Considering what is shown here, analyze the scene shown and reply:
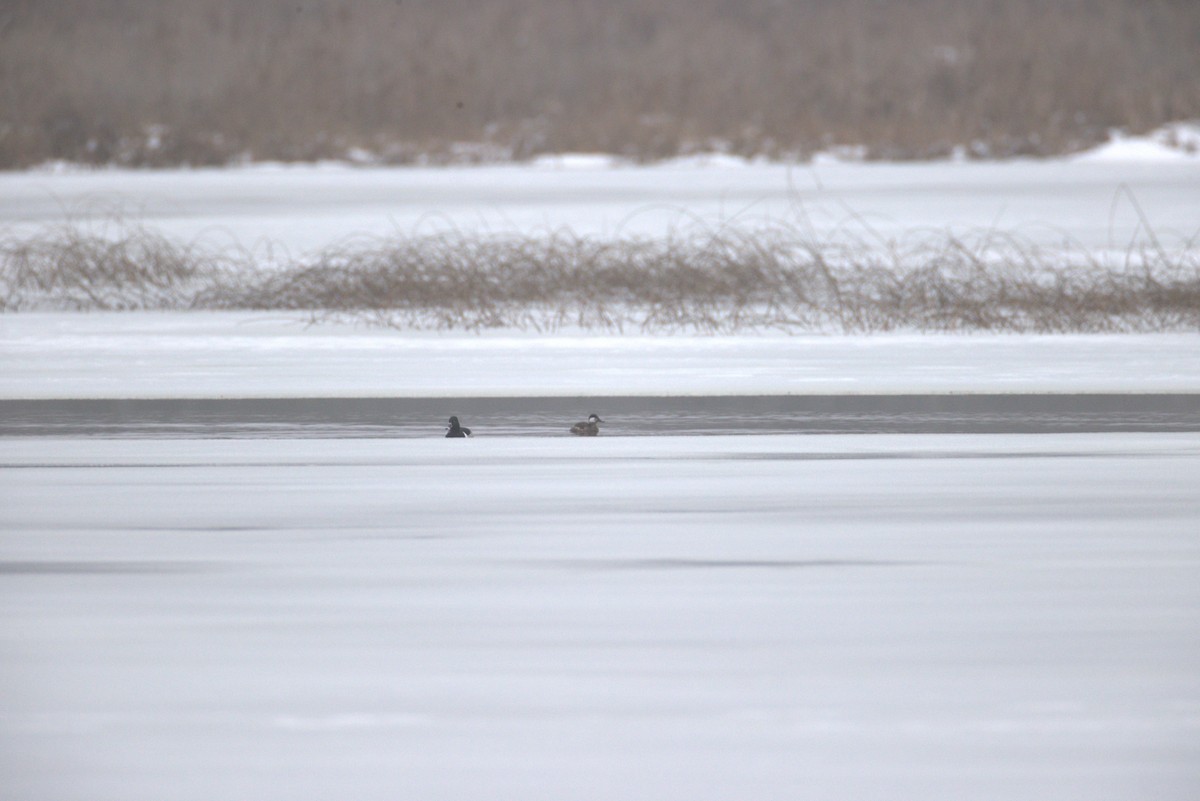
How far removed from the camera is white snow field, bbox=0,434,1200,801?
146 inches

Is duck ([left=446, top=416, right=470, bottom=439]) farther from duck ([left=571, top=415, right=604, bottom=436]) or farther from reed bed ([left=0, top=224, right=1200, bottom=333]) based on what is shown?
reed bed ([left=0, top=224, right=1200, bottom=333])

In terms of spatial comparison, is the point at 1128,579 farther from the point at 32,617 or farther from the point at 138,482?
the point at 138,482

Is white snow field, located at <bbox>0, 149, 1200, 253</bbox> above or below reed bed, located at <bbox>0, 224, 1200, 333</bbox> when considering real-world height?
above

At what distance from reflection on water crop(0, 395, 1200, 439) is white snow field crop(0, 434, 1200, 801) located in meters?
0.95

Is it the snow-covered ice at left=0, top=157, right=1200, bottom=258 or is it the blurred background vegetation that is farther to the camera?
the blurred background vegetation

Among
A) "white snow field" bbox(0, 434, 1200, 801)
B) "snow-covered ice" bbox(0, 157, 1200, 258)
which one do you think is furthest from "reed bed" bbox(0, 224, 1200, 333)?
"white snow field" bbox(0, 434, 1200, 801)

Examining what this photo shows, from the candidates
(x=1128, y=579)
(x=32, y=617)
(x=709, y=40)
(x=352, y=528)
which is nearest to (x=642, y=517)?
(x=352, y=528)

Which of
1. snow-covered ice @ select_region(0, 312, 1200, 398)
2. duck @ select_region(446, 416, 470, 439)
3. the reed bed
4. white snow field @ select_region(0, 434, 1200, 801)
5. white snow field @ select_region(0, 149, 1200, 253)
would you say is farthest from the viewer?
white snow field @ select_region(0, 149, 1200, 253)

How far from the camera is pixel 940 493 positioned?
6746 mm

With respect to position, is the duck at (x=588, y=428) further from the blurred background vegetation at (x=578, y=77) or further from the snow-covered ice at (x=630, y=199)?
the blurred background vegetation at (x=578, y=77)

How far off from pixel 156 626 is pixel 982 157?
38.1 m

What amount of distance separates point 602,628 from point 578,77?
5083cm

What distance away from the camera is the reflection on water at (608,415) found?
27.9ft

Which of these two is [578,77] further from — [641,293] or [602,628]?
[602,628]
